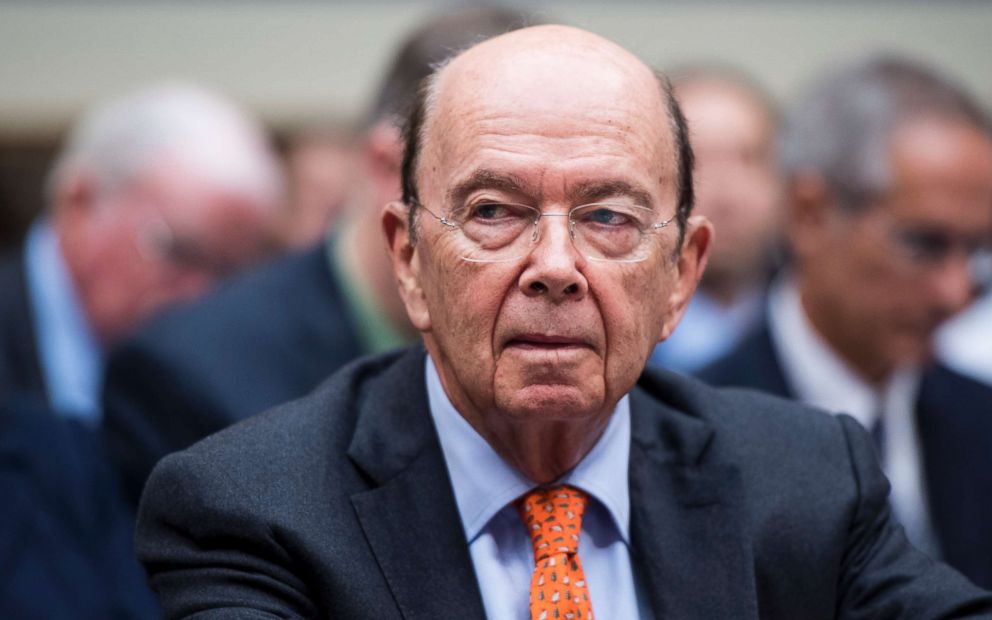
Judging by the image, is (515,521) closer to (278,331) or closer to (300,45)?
(278,331)

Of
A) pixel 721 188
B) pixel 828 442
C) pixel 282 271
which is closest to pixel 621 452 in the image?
pixel 828 442

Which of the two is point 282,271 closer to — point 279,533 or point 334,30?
point 279,533

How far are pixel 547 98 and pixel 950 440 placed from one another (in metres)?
2.03

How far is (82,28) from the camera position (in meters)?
7.74

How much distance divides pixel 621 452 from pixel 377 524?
1.29 feet

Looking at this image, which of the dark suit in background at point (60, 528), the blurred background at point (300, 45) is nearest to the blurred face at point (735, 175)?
the blurred background at point (300, 45)

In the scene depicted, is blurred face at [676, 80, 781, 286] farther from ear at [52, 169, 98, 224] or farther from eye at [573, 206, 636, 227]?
eye at [573, 206, 636, 227]

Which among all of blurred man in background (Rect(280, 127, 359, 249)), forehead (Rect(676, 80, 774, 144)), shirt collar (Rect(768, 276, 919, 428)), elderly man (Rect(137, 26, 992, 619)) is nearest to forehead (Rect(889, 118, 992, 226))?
shirt collar (Rect(768, 276, 919, 428))

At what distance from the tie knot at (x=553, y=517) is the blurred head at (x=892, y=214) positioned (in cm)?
188

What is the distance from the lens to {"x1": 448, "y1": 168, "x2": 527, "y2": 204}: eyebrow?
1.95m

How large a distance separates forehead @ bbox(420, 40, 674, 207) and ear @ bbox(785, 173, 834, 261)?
197cm

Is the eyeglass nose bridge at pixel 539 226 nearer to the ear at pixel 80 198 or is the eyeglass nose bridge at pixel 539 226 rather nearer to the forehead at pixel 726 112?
the ear at pixel 80 198

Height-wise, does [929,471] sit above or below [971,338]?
above

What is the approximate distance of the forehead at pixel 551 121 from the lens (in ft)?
6.38
